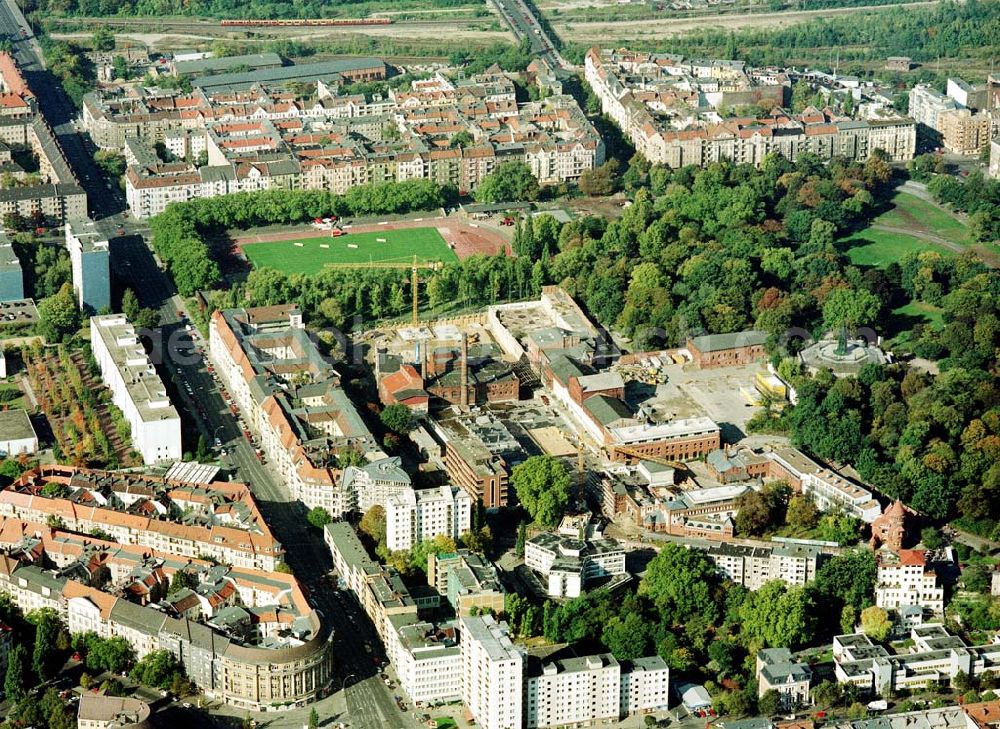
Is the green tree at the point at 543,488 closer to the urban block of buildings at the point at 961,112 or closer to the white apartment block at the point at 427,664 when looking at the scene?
the white apartment block at the point at 427,664

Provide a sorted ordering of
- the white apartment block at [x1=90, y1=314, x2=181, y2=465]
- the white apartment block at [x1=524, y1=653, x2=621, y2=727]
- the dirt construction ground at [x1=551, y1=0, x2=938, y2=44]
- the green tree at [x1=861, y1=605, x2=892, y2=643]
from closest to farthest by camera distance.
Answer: the white apartment block at [x1=524, y1=653, x2=621, y2=727]
the green tree at [x1=861, y1=605, x2=892, y2=643]
the white apartment block at [x1=90, y1=314, x2=181, y2=465]
the dirt construction ground at [x1=551, y1=0, x2=938, y2=44]

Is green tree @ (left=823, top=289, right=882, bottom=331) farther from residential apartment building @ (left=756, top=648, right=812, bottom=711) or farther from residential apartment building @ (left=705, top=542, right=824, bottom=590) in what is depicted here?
residential apartment building @ (left=756, top=648, right=812, bottom=711)

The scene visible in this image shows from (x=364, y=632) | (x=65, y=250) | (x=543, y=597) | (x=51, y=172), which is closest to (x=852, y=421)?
(x=543, y=597)

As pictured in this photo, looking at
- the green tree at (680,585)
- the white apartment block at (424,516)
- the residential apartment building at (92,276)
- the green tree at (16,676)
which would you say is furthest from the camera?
the residential apartment building at (92,276)

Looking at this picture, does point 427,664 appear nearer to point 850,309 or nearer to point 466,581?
point 466,581

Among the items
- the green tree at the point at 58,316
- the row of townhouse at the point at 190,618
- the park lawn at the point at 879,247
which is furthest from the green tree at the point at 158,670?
the park lawn at the point at 879,247

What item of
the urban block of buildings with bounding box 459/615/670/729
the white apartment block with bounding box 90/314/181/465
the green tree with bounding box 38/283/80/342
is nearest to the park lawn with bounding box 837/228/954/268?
the white apartment block with bounding box 90/314/181/465

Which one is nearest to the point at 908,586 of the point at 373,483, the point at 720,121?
the point at 373,483
